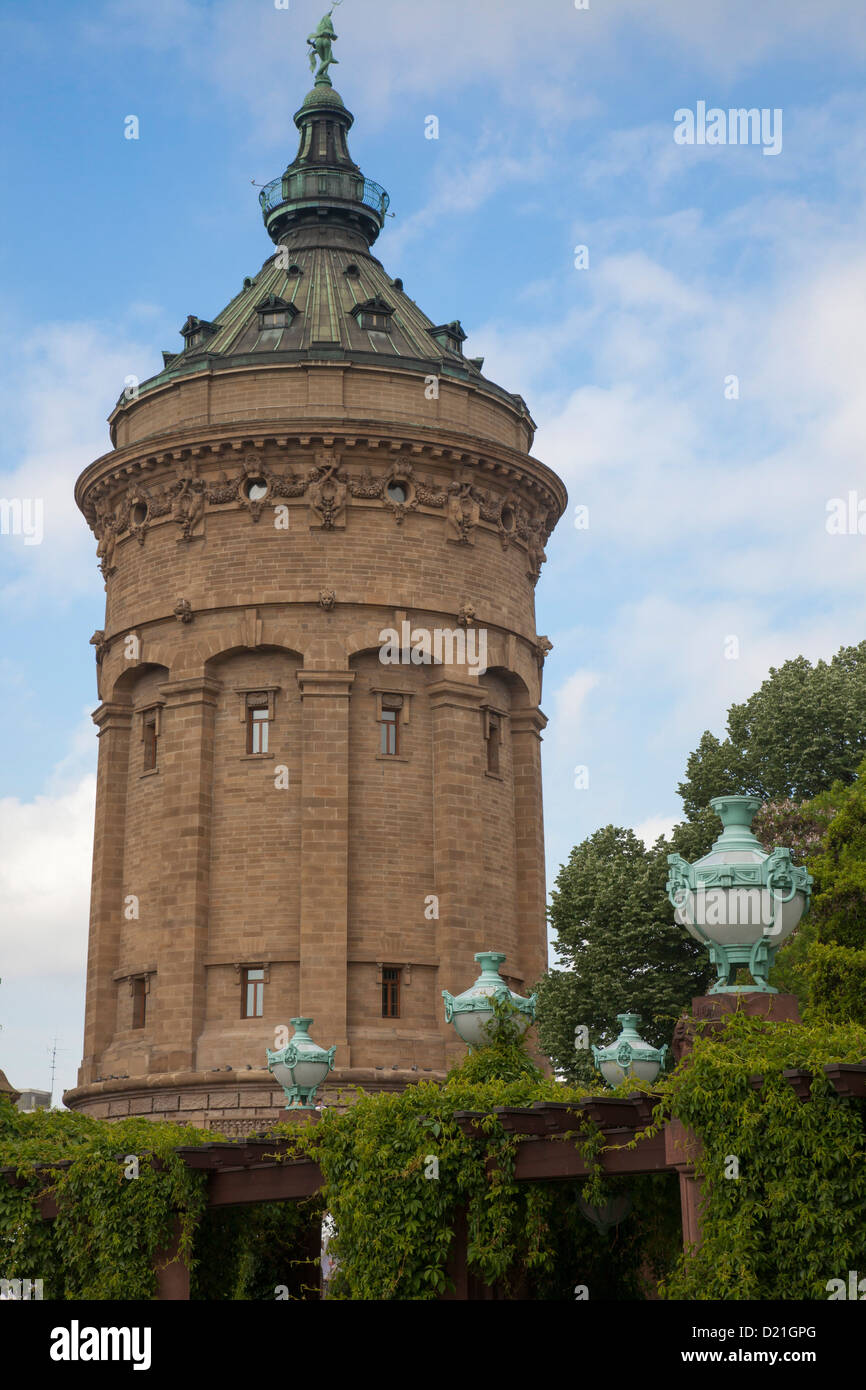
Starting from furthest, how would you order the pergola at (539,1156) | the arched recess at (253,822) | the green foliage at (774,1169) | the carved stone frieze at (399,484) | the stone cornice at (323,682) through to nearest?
the carved stone frieze at (399,484)
the stone cornice at (323,682)
the arched recess at (253,822)
the pergola at (539,1156)
the green foliage at (774,1169)

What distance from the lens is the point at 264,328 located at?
50812mm

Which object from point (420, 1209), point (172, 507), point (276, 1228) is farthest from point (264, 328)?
point (420, 1209)

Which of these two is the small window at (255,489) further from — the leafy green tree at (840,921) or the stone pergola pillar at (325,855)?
the leafy green tree at (840,921)

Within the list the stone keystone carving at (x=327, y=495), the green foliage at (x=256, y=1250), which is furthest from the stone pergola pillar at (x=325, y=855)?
the green foliage at (x=256, y=1250)

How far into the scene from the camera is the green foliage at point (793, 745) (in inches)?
1809

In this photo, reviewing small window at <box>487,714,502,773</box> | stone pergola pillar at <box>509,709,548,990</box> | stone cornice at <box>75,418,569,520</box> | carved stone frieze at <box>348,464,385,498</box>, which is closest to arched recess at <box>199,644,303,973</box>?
carved stone frieze at <box>348,464,385,498</box>

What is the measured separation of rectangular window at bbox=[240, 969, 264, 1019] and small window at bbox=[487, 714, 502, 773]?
30.5 ft

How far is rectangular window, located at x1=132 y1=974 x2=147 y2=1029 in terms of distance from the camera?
46.1m

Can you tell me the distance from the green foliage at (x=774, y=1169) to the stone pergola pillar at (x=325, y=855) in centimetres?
2839

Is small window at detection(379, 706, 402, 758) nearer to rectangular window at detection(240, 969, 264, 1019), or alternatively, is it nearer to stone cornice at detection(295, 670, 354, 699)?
stone cornice at detection(295, 670, 354, 699)

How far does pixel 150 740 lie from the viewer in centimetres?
4828

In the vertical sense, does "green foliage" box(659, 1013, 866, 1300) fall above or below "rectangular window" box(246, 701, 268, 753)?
below

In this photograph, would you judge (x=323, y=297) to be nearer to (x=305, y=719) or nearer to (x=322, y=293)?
(x=322, y=293)

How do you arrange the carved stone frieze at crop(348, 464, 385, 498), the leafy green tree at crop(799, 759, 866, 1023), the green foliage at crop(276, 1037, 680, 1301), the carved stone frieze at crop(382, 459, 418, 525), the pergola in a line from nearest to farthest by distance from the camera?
the pergola
the green foliage at crop(276, 1037, 680, 1301)
the leafy green tree at crop(799, 759, 866, 1023)
the carved stone frieze at crop(348, 464, 385, 498)
the carved stone frieze at crop(382, 459, 418, 525)
